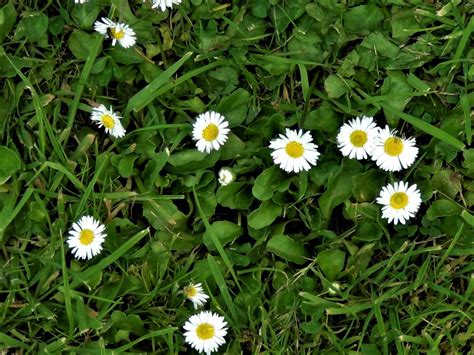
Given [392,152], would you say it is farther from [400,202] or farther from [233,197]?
[233,197]

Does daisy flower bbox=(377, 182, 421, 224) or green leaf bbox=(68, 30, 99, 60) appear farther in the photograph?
green leaf bbox=(68, 30, 99, 60)

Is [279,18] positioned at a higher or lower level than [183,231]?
higher

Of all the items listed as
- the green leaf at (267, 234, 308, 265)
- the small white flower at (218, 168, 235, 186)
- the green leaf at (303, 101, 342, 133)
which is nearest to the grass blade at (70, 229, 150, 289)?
the small white flower at (218, 168, 235, 186)

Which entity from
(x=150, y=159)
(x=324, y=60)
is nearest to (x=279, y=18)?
(x=324, y=60)

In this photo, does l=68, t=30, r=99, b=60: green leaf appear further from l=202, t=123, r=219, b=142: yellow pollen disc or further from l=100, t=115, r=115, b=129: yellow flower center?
l=202, t=123, r=219, b=142: yellow pollen disc

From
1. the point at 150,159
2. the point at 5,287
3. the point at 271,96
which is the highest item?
the point at 271,96

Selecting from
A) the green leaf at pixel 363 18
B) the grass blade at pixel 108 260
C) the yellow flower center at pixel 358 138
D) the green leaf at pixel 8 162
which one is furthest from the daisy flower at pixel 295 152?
the green leaf at pixel 8 162

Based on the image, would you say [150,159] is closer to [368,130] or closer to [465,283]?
[368,130]

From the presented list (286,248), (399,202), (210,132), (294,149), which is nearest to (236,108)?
(210,132)
